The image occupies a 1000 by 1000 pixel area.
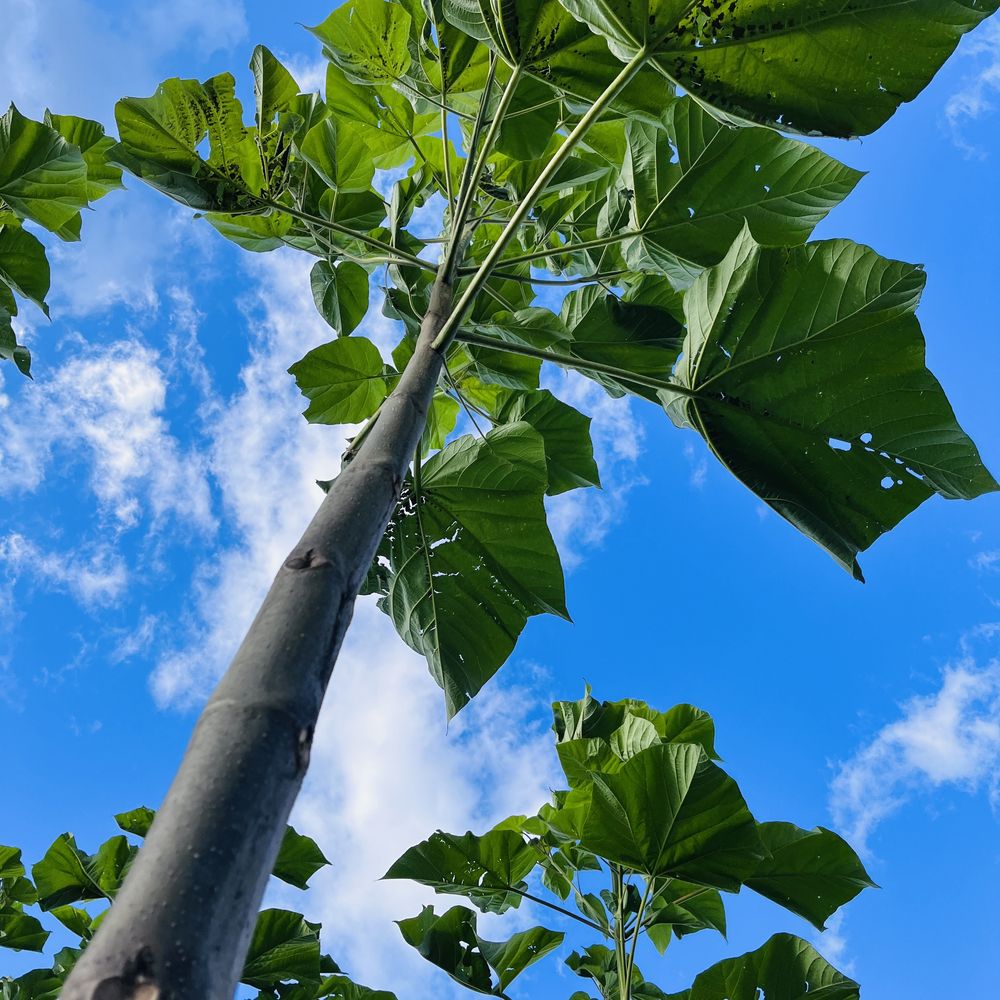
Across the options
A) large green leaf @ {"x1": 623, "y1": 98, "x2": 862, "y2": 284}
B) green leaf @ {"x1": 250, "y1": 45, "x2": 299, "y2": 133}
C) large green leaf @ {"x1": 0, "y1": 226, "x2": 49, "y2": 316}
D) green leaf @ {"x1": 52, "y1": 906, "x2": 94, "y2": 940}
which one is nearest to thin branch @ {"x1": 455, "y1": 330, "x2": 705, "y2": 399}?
large green leaf @ {"x1": 623, "y1": 98, "x2": 862, "y2": 284}

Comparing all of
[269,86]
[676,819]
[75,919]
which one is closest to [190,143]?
[269,86]

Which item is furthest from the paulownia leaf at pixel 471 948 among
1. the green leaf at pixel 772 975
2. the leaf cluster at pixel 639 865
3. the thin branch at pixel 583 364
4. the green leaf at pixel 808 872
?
the thin branch at pixel 583 364

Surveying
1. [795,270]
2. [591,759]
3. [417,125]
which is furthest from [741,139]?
[591,759]

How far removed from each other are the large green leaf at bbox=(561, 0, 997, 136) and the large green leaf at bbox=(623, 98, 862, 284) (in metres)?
Result: 0.31

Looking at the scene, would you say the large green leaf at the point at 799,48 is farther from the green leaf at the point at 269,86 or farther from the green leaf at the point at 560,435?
the green leaf at the point at 560,435

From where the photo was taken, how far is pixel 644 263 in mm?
2100

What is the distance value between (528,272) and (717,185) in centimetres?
61

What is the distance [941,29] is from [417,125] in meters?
1.70

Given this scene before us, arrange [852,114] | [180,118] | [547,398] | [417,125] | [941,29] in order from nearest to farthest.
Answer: [941,29] → [852,114] → [180,118] → [547,398] → [417,125]

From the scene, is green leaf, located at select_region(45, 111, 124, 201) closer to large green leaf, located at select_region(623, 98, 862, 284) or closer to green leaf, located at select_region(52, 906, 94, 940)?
large green leaf, located at select_region(623, 98, 862, 284)

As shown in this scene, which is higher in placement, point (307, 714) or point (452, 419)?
point (452, 419)

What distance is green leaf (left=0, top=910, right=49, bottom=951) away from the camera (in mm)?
2875

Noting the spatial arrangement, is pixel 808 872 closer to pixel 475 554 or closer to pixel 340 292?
pixel 475 554

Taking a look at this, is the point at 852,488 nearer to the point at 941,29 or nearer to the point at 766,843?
the point at 941,29
